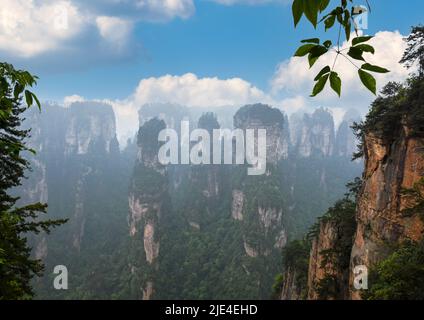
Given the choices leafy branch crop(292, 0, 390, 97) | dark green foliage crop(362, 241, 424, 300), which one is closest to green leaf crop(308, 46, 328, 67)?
leafy branch crop(292, 0, 390, 97)

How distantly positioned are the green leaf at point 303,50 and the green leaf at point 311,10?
5.8 inches

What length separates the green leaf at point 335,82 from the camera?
1241mm

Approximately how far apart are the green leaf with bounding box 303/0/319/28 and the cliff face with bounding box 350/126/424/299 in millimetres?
11718

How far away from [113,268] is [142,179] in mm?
19871

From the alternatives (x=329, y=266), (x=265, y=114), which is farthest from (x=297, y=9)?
(x=265, y=114)

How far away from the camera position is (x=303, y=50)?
4.03 feet

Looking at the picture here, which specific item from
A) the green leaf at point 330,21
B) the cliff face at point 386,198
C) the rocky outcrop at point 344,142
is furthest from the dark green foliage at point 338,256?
the rocky outcrop at point 344,142

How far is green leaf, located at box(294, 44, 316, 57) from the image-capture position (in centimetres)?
122

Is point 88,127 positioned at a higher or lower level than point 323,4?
higher

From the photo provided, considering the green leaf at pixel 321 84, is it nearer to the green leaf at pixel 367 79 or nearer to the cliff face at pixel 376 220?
the green leaf at pixel 367 79

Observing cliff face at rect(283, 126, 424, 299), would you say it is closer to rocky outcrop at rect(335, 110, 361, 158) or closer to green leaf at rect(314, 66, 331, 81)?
green leaf at rect(314, 66, 331, 81)

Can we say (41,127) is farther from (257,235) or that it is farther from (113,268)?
(257,235)

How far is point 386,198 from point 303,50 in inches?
523

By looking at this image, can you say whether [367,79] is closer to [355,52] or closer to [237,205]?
[355,52]
